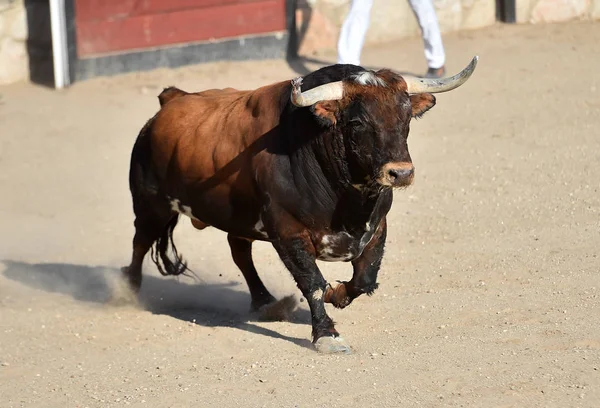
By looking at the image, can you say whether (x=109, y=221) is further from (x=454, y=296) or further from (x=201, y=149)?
(x=454, y=296)

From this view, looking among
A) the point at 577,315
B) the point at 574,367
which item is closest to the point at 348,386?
the point at 574,367

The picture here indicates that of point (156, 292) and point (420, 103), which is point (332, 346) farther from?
point (156, 292)

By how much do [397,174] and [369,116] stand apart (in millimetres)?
373

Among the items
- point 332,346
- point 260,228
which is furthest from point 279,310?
point 332,346

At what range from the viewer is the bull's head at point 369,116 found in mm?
5688

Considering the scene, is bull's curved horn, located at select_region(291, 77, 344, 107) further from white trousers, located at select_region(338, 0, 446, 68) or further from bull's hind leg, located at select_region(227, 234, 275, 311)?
white trousers, located at select_region(338, 0, 446, 68)

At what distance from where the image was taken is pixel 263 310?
23.0ft

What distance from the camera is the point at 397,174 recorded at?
556cm

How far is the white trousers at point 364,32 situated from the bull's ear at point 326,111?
18.4 feet

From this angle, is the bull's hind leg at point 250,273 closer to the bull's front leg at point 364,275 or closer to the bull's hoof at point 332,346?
the bull's front leg at point 364,275

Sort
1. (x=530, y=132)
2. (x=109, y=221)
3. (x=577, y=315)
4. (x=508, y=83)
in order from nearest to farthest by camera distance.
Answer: (x=577, y=315)
(x=109, y=221)
(x=530, y=132)
(x=508, y=83)

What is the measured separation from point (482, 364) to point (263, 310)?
185cm

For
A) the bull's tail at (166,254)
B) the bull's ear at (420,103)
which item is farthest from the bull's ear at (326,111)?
the bull's tail at (166,254)

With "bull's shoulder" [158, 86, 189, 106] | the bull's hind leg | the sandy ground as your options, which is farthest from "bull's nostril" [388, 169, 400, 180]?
"bull's shoulder" [158, 86, 189, 106]
